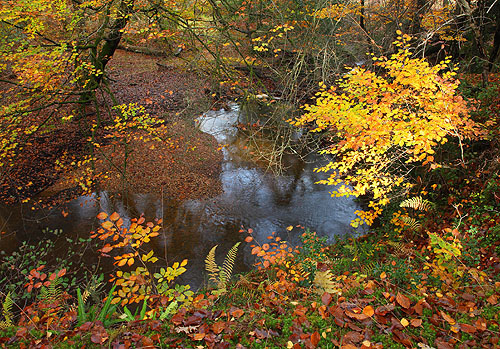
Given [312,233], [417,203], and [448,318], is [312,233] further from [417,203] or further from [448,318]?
[448,318]

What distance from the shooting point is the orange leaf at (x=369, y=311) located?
2405mm

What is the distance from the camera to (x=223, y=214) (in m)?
9.00

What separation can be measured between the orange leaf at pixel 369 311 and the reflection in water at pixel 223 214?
481 cm

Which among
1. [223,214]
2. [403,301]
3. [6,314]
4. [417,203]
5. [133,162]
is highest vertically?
[403,301]

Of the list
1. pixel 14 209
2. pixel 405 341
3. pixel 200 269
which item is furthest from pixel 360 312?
pixel 14 209

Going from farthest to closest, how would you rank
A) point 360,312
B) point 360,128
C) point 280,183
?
point 280,183
point 360,128
point 360,312

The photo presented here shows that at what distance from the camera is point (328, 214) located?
884 centimetres

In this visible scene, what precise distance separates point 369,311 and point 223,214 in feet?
22.3

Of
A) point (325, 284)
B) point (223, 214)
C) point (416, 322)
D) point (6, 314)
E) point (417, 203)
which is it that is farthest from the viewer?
point (223, 214)

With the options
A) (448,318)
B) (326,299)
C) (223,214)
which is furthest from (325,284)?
(223,214)

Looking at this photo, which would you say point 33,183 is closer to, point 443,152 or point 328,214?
point 328,214

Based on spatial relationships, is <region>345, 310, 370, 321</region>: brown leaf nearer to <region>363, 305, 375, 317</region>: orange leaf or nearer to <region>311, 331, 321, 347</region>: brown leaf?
<region>363, 305, 375, 317</region>: orange leaf

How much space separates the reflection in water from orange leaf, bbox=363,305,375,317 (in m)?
4.81

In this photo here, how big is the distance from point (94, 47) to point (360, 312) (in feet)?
29.6
